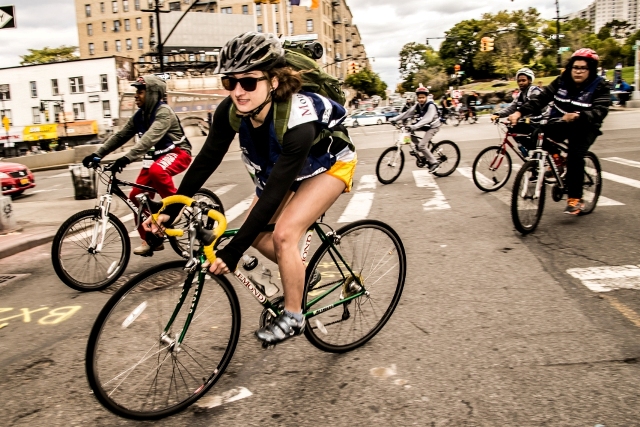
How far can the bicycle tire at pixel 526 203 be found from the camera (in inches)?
261

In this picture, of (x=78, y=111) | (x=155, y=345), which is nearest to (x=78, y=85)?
(x=78, y=111)

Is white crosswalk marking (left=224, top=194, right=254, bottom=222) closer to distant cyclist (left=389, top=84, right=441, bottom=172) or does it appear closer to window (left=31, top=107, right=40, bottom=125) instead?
distant cyclist (left=389, top=84, right=441, bottom=172)

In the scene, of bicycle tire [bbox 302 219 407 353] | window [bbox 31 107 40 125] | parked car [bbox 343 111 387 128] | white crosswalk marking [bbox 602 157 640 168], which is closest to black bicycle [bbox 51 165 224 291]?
bicycle tire [bbox 302 219 407 353]

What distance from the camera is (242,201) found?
11445 millimetres

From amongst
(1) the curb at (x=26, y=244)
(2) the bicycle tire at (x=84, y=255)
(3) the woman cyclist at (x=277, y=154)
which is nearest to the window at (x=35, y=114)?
(1) the curb at (x=26, y=244)

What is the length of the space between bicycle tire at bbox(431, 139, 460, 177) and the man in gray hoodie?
23.4ft

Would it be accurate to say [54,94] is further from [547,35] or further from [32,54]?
[547,35]

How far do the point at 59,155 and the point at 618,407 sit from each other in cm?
3327

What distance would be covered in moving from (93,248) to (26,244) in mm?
2802

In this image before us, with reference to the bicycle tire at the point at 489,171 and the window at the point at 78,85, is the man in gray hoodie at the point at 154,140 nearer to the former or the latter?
the bicycle tire at the point at 489,171

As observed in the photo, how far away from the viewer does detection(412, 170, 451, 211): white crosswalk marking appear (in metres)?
9.16

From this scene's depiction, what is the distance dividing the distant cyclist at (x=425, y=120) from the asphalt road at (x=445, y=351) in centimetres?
528

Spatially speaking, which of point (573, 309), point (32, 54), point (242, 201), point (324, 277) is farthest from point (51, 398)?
point (32, 54)

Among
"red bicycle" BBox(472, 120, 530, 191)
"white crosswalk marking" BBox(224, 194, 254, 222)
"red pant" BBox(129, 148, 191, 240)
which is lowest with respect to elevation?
"white crosswalk marking" BBox(224, 194, 254, 222)
